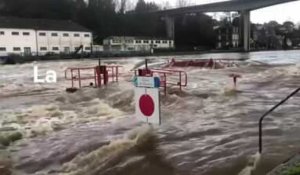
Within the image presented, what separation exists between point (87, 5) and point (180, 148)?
126 meters

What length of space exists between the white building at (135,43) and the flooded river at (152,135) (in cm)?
9675

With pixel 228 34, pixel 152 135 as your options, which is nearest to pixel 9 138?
pixel 152 135

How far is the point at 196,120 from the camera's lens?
15.5m

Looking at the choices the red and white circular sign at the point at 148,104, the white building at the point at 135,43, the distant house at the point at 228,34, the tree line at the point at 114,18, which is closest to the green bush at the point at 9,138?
the red and white circular sign at the point at 148,104

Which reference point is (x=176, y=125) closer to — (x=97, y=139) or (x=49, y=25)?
(x=97, y=139)

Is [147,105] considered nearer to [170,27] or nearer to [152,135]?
[152,135]

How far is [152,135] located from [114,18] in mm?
123404

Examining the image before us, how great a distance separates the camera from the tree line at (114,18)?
123938 millimetres

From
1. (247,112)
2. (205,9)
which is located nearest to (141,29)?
(205,9)

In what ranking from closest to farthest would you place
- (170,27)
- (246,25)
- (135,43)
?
(246,25) → (135,43) → (170,27)

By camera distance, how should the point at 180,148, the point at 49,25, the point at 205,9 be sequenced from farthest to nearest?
the point at 205,9 → the point at 49,25 → the point at 180,148

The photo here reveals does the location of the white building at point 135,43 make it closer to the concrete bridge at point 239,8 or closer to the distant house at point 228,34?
the concrete bridge at point 239,8

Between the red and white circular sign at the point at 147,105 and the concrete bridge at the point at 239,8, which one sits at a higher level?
the concrete bridge at the point at 239,8

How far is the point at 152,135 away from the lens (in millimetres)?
12734
